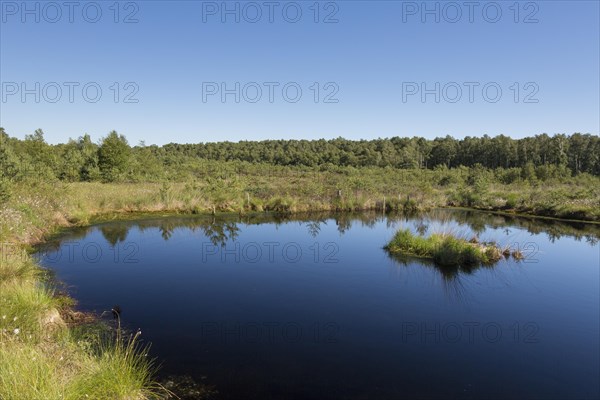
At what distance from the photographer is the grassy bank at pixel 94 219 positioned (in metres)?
4.27

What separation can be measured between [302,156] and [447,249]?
62.4 meters

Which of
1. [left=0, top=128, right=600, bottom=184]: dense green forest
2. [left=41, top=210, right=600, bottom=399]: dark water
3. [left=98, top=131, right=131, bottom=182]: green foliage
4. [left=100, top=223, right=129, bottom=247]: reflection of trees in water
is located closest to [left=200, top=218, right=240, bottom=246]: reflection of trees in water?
[left=41, top=210, right=600, bottom=399]: dark water

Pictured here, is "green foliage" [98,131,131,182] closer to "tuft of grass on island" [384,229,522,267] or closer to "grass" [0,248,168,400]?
"tuft of grass on island" [384,229,522,267]

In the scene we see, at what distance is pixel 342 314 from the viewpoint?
8383 millimetres

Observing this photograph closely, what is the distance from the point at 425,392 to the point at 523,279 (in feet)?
23.8

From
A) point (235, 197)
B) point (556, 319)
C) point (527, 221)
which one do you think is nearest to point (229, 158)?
point (235, 197)

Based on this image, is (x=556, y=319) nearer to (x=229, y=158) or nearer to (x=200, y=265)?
(x=200, y=265)

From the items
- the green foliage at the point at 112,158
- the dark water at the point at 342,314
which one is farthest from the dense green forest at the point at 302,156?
the dark water at the point at 342,314

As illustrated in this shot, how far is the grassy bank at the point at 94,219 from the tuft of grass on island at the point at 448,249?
0.04 meters

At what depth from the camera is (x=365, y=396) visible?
5.40 m

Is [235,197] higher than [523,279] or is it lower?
higher

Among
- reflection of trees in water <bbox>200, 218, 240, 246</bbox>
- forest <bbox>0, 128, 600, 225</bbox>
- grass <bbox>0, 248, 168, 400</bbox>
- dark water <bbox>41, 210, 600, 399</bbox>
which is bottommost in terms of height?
dark water <bbox>41, 210, 600, 399</bbox>

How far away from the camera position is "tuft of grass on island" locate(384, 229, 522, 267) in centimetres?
1285

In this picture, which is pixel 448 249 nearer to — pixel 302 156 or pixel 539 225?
pixel 539 225
